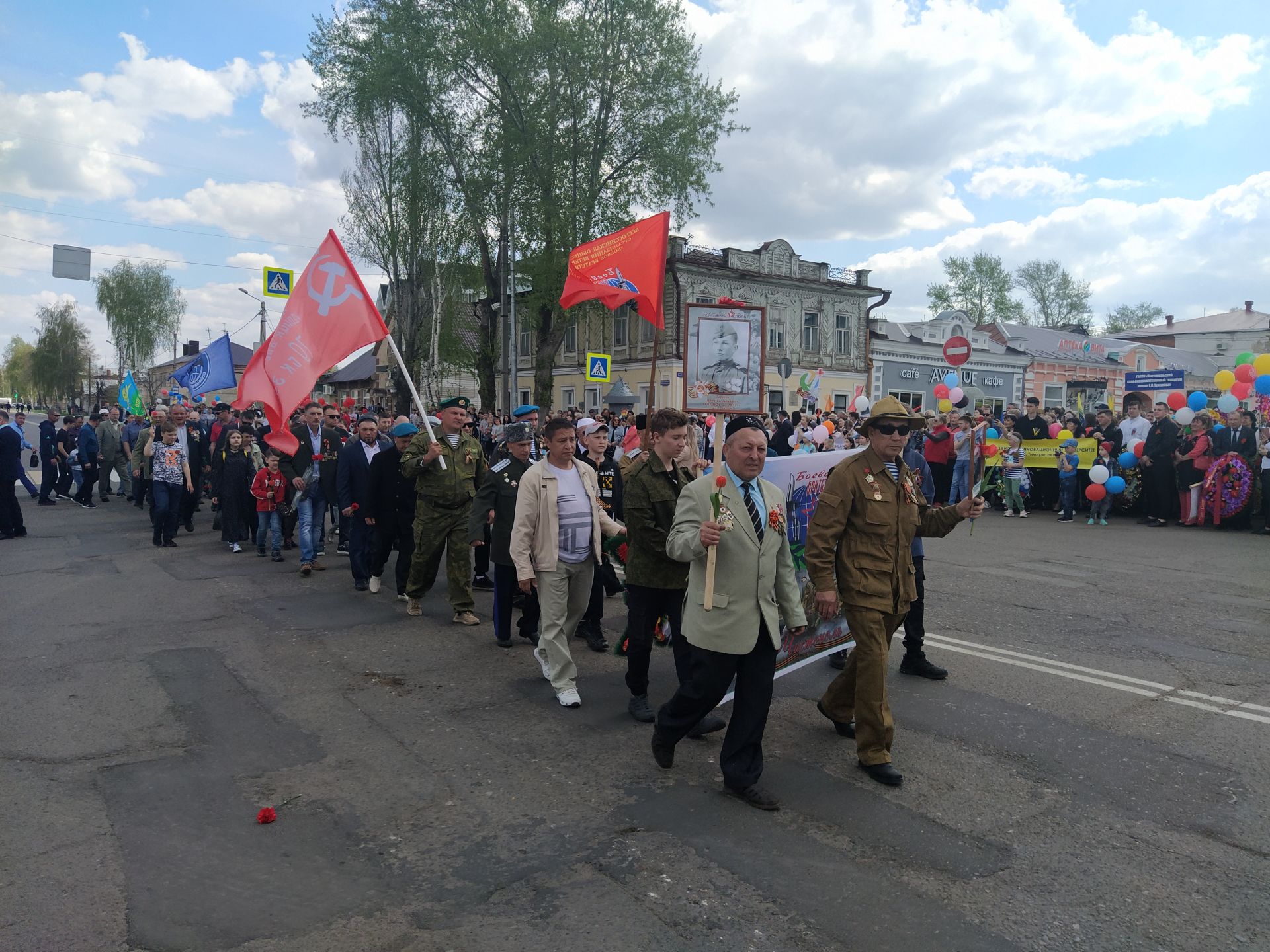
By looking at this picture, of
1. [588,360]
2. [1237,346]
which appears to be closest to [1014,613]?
[588,360]

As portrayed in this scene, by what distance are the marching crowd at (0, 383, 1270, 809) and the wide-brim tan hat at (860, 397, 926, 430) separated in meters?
0.01

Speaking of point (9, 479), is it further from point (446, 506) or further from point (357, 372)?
point (357, 372)

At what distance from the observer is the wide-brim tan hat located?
4.73m

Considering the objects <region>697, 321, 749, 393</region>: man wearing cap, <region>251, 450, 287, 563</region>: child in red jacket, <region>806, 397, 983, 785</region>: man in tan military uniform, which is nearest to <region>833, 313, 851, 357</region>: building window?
<region>251, 450, 287, 563</region>: child in red jacket

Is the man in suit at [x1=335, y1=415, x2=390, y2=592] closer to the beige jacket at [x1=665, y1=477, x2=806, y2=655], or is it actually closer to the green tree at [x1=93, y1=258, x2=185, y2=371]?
the beige jacket at [x1=665, y1=477, x2=806, y2=655]

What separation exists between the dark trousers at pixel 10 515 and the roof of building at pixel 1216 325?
307ft

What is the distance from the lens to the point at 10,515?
1359 cm

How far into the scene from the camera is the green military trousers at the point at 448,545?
27.1 feet

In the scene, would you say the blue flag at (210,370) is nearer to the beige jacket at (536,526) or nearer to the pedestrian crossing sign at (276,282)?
the pedestrian crossing sign at (276,282)

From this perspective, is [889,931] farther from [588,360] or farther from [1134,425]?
[588,360]

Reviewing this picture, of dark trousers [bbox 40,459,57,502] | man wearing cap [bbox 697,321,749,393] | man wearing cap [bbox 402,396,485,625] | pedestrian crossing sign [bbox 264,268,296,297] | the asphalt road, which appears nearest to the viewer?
the asphalt road

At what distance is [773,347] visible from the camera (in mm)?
43625

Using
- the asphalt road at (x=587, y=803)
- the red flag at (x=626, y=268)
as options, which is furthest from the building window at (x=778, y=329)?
the asphalt road at (x=587, y=803)

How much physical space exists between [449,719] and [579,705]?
0.83m
